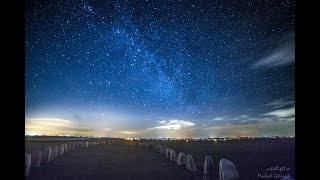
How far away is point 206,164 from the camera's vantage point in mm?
3002

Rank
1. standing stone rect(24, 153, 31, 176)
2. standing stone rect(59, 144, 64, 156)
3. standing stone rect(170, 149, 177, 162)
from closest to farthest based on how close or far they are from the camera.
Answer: standing stone rect(24, 153, 31, 176) → standing stone rect(59, 144, 64, 156) → standing stone rect(170, 149, 177, 162)

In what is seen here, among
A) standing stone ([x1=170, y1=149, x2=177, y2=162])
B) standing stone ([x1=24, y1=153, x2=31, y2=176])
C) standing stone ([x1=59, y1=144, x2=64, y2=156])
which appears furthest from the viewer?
standing stone ([x1=170, y1=149, x2=177, y2=162])

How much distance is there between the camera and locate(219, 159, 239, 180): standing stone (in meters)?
2.95

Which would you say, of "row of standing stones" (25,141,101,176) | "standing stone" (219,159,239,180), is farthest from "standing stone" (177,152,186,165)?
"row of standing stones" (25,141,101,176)

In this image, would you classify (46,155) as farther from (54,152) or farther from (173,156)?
(173,156)

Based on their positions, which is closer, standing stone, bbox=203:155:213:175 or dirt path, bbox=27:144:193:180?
dirt path, bbox=27:144:193:180

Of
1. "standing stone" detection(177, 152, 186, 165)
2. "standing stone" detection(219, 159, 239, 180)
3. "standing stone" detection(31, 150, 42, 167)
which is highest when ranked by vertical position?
"standing stone" detection(31, 150, 42, 167)

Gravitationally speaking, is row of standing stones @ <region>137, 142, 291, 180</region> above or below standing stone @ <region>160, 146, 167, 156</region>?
below

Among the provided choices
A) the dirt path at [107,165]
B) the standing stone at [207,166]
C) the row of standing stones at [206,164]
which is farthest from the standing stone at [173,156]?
the standing stone at [207,166]

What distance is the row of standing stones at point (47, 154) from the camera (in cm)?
282

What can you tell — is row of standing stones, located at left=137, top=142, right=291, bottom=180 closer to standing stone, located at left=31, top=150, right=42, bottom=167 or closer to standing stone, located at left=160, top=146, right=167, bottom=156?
standing stone, located at left=160, top=146, right=167, bottom=156
